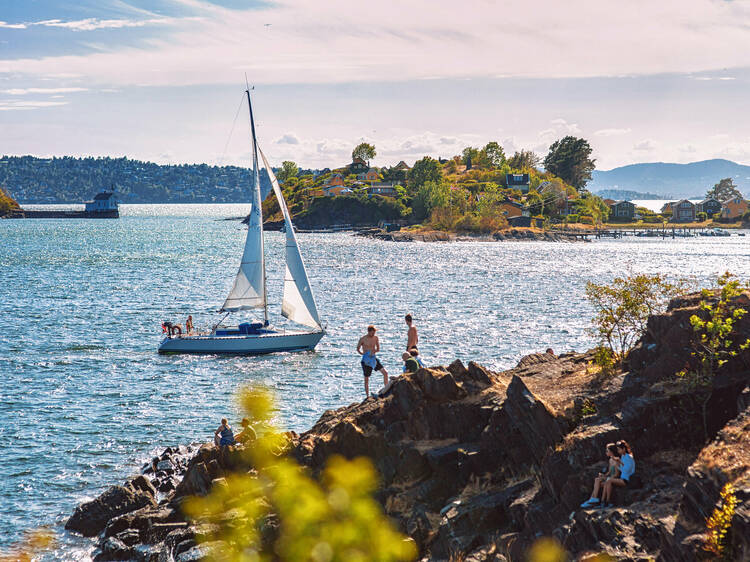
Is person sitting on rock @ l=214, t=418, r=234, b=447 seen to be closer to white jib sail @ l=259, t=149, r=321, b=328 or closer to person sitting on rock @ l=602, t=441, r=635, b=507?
person sitting on rock @ l=602, t=441, r=635, b=507

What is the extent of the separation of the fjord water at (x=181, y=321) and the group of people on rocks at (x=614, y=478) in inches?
584

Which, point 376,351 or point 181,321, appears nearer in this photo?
point 376,351

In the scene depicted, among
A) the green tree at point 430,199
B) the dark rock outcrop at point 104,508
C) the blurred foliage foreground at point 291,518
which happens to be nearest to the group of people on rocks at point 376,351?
the blurred foliage foreground at point 291,518

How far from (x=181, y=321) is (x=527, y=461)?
153ft

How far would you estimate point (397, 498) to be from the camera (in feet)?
63.9

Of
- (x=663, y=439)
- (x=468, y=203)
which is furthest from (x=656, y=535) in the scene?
(x=468, y=203)

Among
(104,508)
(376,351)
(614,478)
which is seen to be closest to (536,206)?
(376,351)

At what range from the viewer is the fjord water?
30125 mm

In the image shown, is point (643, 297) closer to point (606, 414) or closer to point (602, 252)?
point (606, 414)

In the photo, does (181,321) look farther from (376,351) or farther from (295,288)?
(376,351)

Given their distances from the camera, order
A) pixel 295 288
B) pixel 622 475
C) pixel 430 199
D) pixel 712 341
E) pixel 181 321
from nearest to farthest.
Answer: pixel 622 475 < pixel 712 341 < pixel 295 288 < pixel 181 321 < pixel 430 199

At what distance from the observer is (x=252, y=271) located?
4919cm

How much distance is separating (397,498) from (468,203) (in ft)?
585

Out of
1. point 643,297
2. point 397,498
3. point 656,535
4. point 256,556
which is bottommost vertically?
point 256,556
